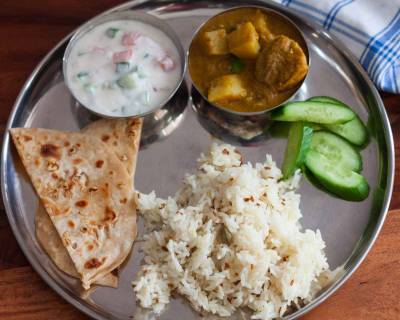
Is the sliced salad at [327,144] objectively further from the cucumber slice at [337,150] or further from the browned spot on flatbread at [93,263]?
the browned spot on flatbread at [93,263]

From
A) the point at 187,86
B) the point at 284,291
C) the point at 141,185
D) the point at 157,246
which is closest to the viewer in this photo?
the point at 284,291

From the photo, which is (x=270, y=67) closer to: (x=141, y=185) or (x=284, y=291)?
(x=141, y=185)

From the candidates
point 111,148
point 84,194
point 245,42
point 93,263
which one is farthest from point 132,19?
point 93,263

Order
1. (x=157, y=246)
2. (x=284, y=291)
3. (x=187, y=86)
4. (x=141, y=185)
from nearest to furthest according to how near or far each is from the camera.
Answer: (x=284, y=291) < (x=157, y=246) < (x=141, y=185) < (x=187, y=86)

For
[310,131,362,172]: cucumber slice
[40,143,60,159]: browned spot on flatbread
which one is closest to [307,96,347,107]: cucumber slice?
[310,131,362,172]: cucumber slice

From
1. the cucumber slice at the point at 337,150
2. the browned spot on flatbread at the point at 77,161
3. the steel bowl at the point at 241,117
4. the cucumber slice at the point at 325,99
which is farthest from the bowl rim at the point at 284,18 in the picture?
the browned spot on flatbread at the point at 77,161

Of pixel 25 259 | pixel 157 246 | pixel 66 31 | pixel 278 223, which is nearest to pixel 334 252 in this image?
pixel 278 223

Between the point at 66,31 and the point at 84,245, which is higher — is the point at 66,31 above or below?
above
